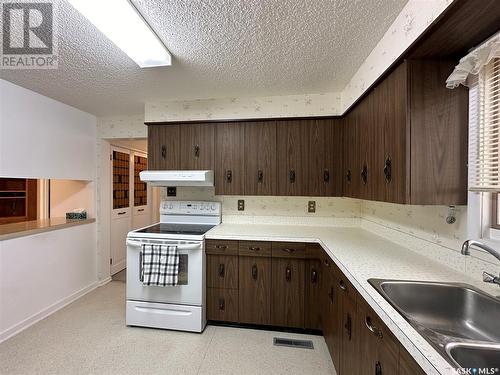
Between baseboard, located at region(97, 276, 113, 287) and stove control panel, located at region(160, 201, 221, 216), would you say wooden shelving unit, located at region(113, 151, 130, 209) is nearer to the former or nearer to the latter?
baseboard, located at region(97, 276, 113, 287)

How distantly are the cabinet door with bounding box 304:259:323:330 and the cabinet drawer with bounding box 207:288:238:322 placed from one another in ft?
2.25

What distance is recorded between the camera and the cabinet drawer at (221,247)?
230 centimetres

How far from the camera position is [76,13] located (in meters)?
1.39

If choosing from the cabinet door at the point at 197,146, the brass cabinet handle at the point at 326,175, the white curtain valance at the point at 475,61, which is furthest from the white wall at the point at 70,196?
the white curtain valance at the point at 475,61

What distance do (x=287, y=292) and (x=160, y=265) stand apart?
4.03 ft

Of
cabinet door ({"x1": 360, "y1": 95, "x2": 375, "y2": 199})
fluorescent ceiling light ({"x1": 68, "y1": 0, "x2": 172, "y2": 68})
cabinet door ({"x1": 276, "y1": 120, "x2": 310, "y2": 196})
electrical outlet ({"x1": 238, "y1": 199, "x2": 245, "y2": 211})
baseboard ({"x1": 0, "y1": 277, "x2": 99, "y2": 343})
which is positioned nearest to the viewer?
fluorescent ceiling light ({"x1": 68, "y1": 0, "x2": 172, "y2": 68})

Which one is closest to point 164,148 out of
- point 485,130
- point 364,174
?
point 364,174

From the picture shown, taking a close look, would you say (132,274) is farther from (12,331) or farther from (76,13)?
(76,13)

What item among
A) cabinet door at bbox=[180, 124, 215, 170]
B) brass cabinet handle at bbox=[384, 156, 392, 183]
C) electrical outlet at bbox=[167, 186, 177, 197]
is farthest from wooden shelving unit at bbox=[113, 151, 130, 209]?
brass cabinet handle at bbox=[384, 156, 392, 183]

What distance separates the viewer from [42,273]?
2516mm

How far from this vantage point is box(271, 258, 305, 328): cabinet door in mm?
2225

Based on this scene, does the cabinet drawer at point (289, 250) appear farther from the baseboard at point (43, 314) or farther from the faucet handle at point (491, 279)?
the baseboard at point (43, 314)

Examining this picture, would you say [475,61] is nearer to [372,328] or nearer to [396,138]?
[396,138]

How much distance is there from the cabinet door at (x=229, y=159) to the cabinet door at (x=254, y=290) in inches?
31.1
